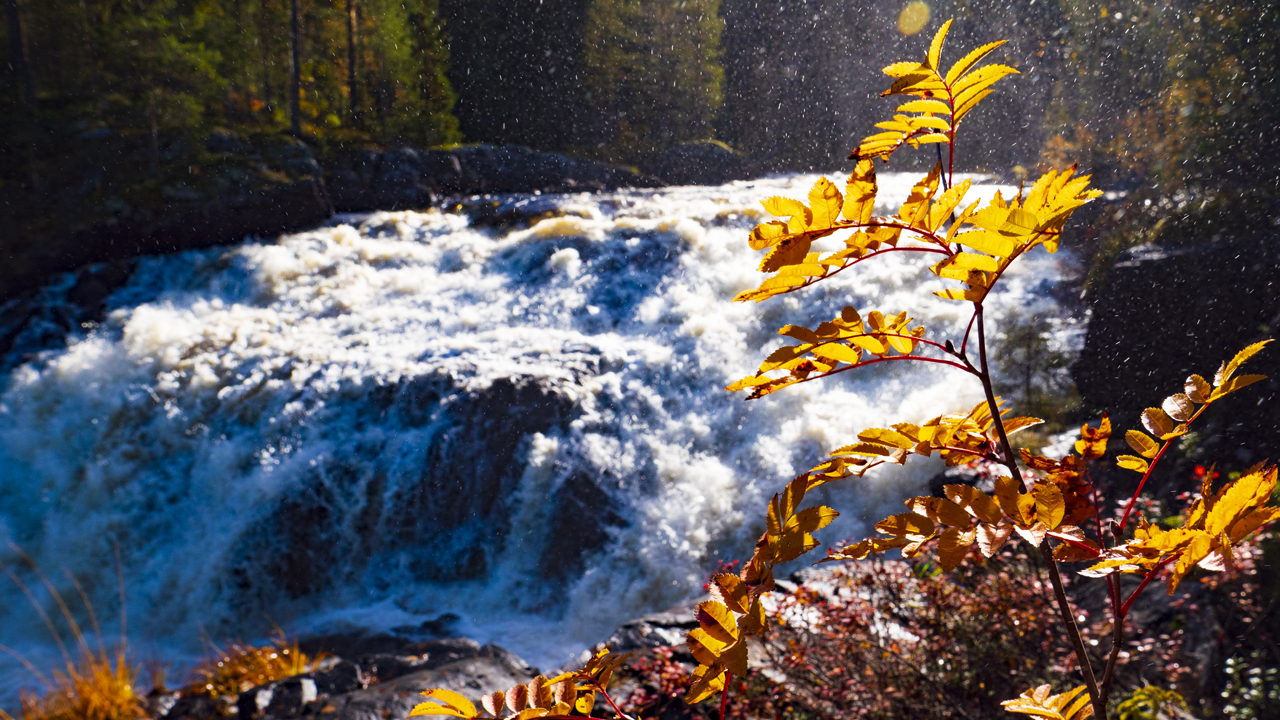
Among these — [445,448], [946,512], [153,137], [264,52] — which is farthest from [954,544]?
[264,52]

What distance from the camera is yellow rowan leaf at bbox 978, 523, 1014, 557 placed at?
1.38 ft

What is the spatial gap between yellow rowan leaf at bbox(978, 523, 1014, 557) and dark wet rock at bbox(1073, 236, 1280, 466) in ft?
11.3

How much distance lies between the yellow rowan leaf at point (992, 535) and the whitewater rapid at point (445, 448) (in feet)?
10.7

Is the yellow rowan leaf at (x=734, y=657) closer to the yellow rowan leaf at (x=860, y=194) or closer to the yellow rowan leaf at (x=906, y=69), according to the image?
the yellow rowan leaf at (x=860, y=194)

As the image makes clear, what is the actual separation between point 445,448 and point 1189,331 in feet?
14.7

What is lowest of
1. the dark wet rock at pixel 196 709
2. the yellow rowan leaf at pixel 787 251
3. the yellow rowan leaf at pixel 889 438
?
the dark wet rock at pixel 196 709

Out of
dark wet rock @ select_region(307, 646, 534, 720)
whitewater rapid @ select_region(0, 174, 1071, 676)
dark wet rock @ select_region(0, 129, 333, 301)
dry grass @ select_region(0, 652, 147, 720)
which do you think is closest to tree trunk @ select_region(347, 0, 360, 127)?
dark wet rock @ select_region(0, 129, 333, 301)

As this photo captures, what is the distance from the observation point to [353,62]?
14.6m

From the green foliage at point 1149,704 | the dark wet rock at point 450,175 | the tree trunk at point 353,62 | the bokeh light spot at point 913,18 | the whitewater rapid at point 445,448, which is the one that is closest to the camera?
the green foliage at point 1149,704

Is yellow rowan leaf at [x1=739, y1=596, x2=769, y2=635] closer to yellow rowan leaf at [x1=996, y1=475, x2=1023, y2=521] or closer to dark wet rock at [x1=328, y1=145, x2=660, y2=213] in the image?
yellow rowan leaf at [x1=996, y1=475, x2=1023, y2=521]

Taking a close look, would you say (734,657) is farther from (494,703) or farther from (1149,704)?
(1149,704)

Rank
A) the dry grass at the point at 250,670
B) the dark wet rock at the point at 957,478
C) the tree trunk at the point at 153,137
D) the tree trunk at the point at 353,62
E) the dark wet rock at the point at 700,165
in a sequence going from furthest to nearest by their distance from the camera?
the tree trunk at the point at 353,62
the dark wet rock at the point at 700,165
the tree trunk at the point at 153,137
the dark wet rock at the point at 957,478
the dry grass at the point at 250,670

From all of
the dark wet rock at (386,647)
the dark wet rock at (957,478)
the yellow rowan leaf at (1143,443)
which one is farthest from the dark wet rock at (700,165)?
the yellow rowan leaf at (1143,443)

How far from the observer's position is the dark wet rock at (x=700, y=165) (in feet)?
45.0
